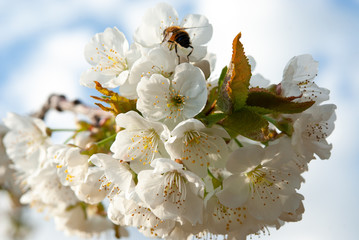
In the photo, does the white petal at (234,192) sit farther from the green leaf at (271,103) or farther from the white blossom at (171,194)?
the green leaf at (271,103)

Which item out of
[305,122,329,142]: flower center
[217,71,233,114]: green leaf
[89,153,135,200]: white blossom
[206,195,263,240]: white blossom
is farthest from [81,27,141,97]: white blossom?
[305,122,329,142]: flower center

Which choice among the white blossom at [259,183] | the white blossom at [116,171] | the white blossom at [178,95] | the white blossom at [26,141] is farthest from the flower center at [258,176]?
the white blossom at [26,141]

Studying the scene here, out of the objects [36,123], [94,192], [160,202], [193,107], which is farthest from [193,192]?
[36,123]

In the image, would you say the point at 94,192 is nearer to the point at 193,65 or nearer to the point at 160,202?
the point at 160,202

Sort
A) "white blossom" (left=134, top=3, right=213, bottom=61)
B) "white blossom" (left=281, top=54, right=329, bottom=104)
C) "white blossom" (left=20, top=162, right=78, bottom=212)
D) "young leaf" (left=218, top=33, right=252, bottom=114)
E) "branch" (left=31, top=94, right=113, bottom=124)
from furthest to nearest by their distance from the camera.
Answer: "branch" (left=31, top=94, right=113, bottom=124), "white blossom" (left=20, top=162, right=78, bottom=212), "white blossom" (left=134, top=3, right=213, bottom=61), "white blossom" (left=281, top=54, right=329, bottom=104), "young leaf" (left=218, top=33, right=252, bottom=114)

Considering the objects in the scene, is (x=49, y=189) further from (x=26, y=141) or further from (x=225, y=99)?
(x=225, y=99)

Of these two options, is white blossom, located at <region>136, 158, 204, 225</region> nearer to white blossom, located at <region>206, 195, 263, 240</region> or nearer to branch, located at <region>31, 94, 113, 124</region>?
white blossom, located at <region>206, 195, 263, 240</region>

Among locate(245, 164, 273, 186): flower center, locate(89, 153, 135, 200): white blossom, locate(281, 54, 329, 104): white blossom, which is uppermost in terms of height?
locate(281, 54, 329, 104): white blossom

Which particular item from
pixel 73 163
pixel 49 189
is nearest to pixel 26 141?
pixel 49 189
